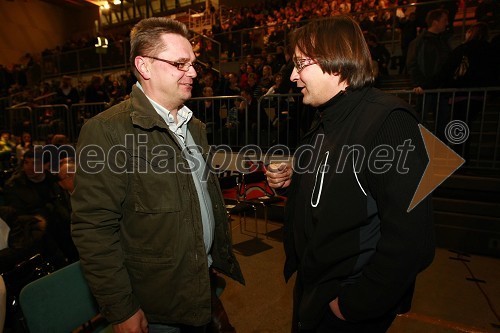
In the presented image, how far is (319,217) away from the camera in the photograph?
4.11ft

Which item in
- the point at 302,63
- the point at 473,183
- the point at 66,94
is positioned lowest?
the point at 473,183

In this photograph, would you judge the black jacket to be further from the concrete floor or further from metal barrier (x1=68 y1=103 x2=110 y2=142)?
metal barrier (x1=68 y1=103 x2=110 y2=142)

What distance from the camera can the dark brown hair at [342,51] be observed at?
132 centimetres

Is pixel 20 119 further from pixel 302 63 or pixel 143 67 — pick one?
pixel 302 63

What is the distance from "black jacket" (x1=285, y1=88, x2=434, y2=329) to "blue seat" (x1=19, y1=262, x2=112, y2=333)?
1.35 metres

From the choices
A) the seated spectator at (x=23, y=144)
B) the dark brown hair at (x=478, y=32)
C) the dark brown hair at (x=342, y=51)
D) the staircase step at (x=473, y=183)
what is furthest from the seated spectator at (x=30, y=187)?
the dark brown hair at (x=478, y=32)

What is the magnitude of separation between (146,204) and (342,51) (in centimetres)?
109

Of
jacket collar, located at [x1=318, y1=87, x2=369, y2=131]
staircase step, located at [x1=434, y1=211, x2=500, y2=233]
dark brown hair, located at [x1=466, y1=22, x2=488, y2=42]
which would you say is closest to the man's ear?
jacket collar, located at [x1=318, y1=87, x2=369, y2=131]

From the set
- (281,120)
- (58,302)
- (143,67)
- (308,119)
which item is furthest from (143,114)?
(281,120)

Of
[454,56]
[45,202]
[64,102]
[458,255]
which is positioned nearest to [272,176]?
[45,202]

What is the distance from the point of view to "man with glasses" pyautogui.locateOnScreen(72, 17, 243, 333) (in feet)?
4.60

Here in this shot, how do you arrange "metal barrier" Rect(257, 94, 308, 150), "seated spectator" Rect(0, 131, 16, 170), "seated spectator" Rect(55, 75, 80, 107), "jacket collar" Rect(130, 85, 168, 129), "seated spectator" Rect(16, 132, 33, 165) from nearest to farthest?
"jacket collar" Rect(130, 85, 168, 129), "metal barrier" Rect(257, 94, 308, 150), "seated spectator" Rect(0, 131, 16, 170), "seated spectator" Rect(16, 132, 33, 165), "seated spectator" Rect(55, 75, 80, 107)

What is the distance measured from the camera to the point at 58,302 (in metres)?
1.79

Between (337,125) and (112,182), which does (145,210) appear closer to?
(112,182)
